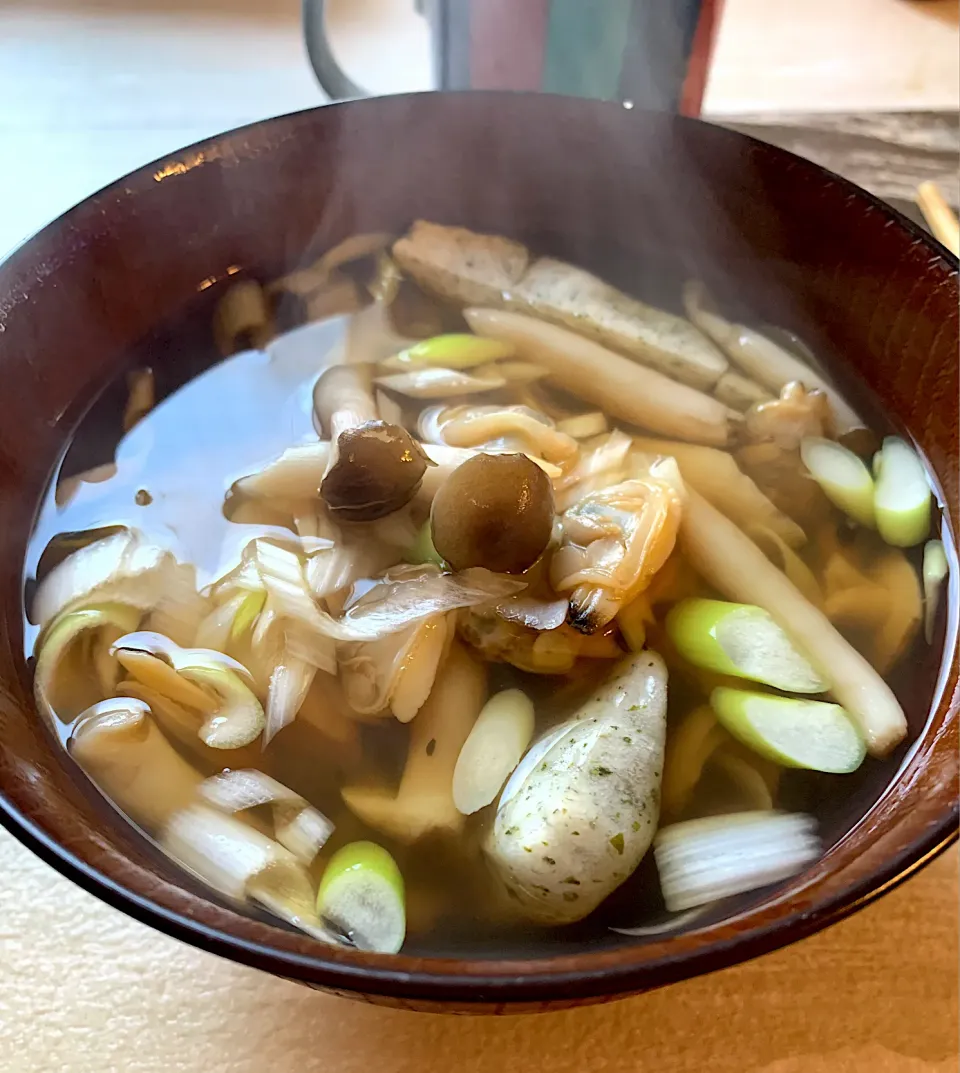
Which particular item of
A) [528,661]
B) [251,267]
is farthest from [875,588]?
[251,267]

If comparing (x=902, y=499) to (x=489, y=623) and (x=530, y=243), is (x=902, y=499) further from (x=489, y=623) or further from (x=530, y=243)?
(x=530, y=243)

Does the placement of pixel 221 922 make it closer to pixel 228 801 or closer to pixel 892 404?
pixel 228 801

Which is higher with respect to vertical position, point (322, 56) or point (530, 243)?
point (322, 56)

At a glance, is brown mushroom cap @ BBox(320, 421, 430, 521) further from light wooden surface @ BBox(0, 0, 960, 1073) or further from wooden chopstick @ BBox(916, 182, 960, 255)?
wooden chopstick @ BBox(916, 182, 960, 255)

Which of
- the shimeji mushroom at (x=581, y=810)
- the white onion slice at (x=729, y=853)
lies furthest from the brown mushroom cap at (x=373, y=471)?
the white onion slice at (x=729, y=853)

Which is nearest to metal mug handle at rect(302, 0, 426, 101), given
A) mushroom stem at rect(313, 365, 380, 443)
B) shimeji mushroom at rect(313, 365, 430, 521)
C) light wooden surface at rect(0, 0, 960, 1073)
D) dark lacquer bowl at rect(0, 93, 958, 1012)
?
dark lacquer bowl at rect(0, 93, 958, 1012)

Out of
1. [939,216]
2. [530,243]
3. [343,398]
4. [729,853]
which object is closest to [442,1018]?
[729,853]
